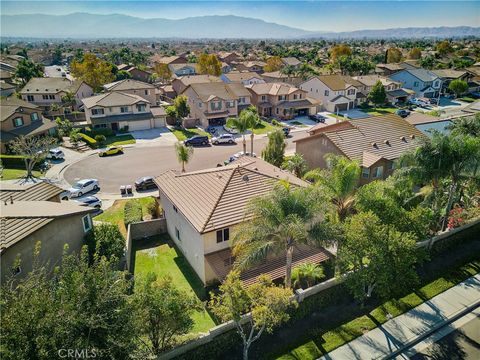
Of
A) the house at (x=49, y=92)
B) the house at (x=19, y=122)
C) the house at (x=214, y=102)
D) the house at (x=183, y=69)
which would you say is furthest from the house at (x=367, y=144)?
the house at (x=183, y=69)

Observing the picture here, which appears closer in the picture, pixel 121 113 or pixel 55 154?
pixel 55 154

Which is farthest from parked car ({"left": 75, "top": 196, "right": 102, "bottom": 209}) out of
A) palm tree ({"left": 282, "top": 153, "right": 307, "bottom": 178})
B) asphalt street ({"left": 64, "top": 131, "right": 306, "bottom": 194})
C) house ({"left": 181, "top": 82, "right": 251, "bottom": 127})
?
house ({"left": 181, "top": 82, "right": 251, "bottom": 127})

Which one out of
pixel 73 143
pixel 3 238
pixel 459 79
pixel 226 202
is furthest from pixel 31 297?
pixel 459 79

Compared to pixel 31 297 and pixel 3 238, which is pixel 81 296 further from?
pixel 3 238

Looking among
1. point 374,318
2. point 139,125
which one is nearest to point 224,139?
point 139,125

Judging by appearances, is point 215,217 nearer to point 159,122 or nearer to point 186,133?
point 186,133

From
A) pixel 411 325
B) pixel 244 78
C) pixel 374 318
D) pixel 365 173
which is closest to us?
pixel 411 325

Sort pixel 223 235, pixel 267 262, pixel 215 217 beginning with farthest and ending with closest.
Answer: pixel 223 235, pixel 267 262, pixel 215 217

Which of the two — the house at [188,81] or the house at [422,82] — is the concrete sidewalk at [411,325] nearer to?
the house at [188,81]
